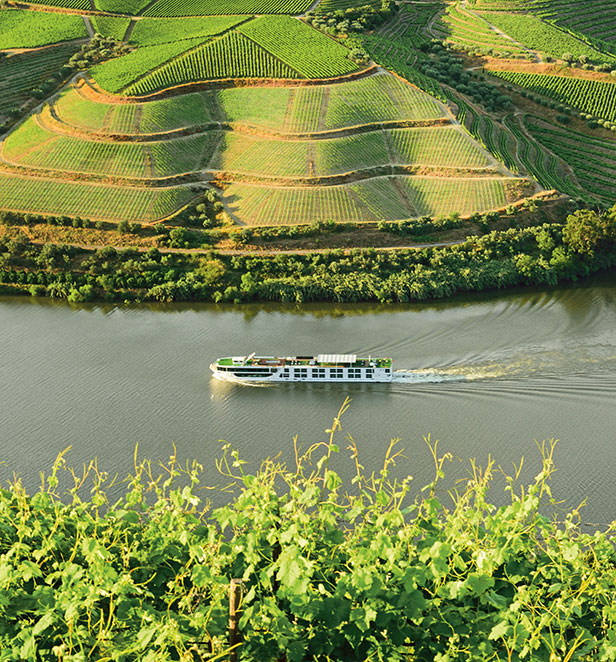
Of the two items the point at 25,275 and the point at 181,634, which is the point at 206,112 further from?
the point at 181,634

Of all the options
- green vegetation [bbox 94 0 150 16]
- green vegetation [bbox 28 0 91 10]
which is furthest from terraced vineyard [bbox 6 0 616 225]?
green vegetation [bbox 28 0 91 10]

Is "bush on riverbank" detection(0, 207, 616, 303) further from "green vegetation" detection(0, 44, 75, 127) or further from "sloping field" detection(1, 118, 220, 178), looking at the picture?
"green vegetation" detection(0, 44, 75, 127)

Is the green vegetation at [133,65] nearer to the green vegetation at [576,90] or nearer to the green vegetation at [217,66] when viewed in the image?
the green vegetation at [217,66]

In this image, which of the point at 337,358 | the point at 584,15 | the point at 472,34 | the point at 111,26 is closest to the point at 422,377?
the point at 337,358

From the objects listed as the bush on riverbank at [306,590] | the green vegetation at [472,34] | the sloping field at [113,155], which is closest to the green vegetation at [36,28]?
the sloping field at [113,155]

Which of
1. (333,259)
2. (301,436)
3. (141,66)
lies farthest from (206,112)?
(301,436)

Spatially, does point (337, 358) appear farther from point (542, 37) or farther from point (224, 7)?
point (224, 7)
